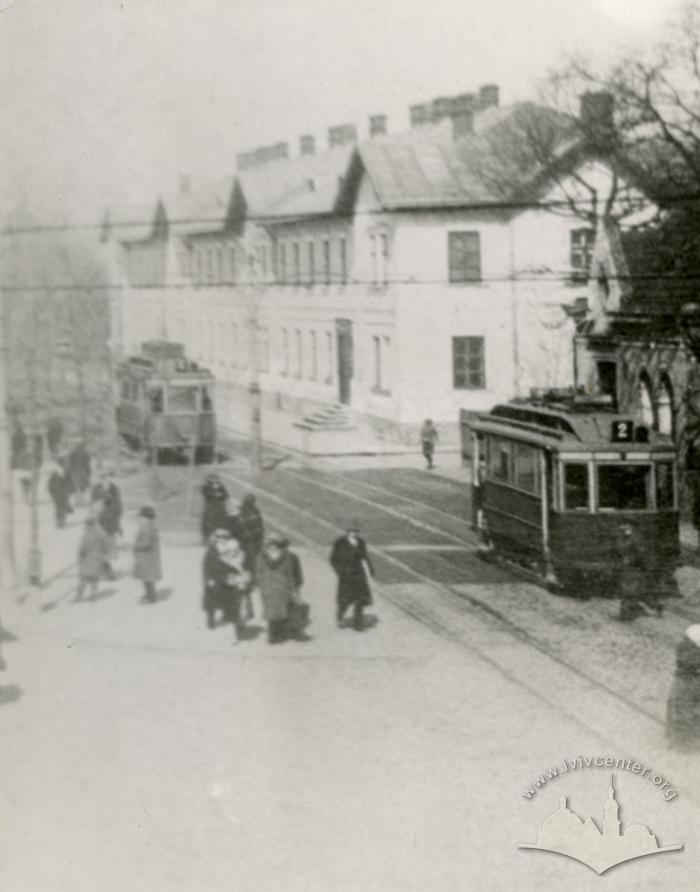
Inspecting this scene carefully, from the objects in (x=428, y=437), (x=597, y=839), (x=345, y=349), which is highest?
(x=345, y=349)

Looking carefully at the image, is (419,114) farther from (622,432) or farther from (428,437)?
(622,432)

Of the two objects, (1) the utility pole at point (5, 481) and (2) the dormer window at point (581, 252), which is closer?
(2) the dormer window at point (581, 252)

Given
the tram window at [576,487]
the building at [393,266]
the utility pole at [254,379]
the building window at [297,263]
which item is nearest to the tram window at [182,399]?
the building at [393,266]

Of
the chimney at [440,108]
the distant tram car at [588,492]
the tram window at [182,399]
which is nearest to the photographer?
the distant tram car at [588,492]

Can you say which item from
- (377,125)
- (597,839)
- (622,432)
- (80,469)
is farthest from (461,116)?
(597,839)

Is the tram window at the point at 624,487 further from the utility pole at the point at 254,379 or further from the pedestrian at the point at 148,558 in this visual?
the pedestrian at the point at 148,558

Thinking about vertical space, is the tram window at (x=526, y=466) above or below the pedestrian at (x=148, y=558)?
above

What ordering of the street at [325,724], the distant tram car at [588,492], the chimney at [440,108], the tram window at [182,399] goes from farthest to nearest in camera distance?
the tram window at [182,399], the chimney at [440,108], the distant tram car at [588,492], the street at [325,724]
